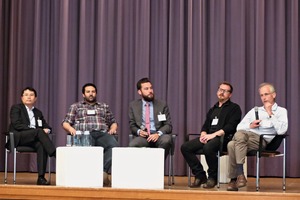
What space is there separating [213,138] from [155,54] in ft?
6.55

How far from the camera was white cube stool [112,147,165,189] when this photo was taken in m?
6.10

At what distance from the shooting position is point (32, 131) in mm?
6828

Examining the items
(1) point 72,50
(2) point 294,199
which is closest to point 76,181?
(2) point 294,199

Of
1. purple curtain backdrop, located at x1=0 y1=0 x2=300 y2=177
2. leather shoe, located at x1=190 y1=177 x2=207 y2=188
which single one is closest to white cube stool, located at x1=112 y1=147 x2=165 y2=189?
leather shoe, located at x1=190 y1=177 x2=207 y2=188

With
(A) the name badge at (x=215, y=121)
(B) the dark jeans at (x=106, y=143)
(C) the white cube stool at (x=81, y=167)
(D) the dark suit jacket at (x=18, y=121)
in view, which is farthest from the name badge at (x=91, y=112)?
(A) the name badge at (x=215, y=121)

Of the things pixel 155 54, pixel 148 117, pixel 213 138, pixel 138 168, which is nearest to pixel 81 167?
pixel 138 168

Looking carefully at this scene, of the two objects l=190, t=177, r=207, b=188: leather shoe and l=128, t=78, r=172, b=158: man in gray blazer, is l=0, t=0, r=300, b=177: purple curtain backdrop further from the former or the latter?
l=190, t=177, r=207, b=188: leather shoe

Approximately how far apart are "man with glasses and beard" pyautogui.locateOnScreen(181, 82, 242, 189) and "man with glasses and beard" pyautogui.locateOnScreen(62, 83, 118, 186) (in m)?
0.87

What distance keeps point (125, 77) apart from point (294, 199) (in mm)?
3329

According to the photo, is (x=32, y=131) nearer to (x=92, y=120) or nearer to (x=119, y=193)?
(x=92, y=120)

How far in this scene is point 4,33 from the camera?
27.9 ft

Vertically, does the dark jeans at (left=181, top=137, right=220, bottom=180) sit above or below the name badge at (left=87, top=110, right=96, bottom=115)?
below

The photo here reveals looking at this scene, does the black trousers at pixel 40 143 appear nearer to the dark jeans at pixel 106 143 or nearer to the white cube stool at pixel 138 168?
the dark jeans at pixel 106 143

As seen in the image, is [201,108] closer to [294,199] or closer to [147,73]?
[147,73]
